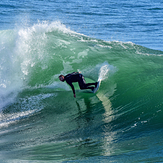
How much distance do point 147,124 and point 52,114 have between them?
3.12m

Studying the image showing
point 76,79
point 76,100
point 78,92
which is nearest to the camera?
point 76,79

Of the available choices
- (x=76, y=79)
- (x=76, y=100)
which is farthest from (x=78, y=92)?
(x=76, y=79)

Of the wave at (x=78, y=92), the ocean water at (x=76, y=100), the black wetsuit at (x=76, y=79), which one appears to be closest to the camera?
the ocean water at (x=76, y=100)

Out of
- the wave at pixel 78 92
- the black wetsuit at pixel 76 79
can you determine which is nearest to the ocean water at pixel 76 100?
the wave at pixel 78 92

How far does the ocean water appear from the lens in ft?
16.3

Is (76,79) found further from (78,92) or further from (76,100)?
(78,92)

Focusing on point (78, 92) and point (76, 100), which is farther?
point (78, 92)

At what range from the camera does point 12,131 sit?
6559mm

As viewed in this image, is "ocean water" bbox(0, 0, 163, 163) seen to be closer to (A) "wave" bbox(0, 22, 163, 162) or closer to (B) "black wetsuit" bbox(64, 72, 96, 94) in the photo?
(A) "wave" bbox(0, 22, 163, 162)

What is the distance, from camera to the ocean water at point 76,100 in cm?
497

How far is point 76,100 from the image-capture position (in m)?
8.43

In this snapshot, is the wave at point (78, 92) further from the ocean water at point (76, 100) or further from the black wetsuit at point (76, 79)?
the black wetsuit at point (76, 79)

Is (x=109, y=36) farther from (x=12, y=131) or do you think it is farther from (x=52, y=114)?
(x=12, y=131)

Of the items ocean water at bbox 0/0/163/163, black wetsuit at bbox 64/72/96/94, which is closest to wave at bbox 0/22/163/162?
ocean water at bbox 0/0/163/163
